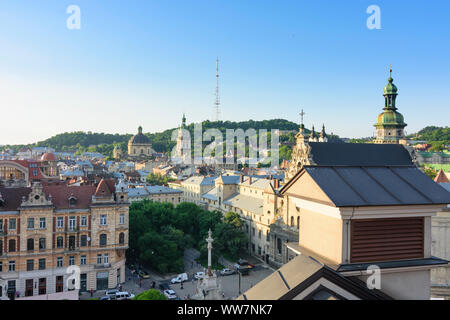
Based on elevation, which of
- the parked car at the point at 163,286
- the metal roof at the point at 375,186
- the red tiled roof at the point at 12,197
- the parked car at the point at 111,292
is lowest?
the parked car at the point at 163,286

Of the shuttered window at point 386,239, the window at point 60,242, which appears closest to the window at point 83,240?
the window at point 60,242

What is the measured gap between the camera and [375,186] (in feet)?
19.7

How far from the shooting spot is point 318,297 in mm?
4715

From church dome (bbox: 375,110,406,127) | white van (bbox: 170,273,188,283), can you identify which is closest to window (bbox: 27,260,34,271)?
white van (bbox: 170,273,188,283)

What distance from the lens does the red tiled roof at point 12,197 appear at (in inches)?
1222

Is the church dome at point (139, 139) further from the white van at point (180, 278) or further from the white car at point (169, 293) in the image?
the white car at point (169, 293)

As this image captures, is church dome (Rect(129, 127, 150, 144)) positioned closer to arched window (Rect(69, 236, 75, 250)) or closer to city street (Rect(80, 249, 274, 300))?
city street (Rect(80, 249, 274, 300))

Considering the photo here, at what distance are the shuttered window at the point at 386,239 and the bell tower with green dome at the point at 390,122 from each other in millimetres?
63700

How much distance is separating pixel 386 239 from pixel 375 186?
855 mm

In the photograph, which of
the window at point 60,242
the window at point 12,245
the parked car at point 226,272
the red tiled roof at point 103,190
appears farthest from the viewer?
the parked car at point 226,272

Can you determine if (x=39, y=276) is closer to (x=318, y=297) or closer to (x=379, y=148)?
(x=379, y=148)

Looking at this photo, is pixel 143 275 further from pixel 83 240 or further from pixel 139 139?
pixel 139 139

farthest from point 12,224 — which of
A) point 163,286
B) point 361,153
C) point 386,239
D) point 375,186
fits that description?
point 386,239
